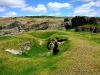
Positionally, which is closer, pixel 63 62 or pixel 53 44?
pixel 63 62

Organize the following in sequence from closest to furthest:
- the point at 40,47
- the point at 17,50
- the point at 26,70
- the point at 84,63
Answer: the point at 84,63 → the point at 26,70 → the point at 17,50 → the point at 40,47

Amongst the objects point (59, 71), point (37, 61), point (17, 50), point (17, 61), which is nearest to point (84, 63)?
point (59, 71)

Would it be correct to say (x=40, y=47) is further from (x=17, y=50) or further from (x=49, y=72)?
(x=49, y=72)

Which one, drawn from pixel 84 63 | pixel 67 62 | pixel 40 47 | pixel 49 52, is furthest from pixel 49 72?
pixel 40 47

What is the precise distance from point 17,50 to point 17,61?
1233 cm

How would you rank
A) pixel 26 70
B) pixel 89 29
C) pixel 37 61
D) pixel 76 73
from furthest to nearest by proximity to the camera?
pixel 89 29 < pixel 37 61 < pixel 26 70 < pixel 76 73

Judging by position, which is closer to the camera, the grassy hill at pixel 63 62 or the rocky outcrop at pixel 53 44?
the grassy hill at pixel 63 62

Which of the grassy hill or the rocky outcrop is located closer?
the grassy hill

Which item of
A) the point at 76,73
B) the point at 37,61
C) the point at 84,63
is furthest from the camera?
the point at 37,61

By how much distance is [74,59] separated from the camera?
42812 mm

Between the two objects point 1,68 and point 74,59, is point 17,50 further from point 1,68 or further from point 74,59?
point 74,59

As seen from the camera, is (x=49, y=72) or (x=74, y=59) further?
(x=74, y=59)

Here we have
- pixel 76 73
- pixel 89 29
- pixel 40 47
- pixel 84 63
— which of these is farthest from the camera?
pixel 89 29

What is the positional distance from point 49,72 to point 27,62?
9.32 meters
